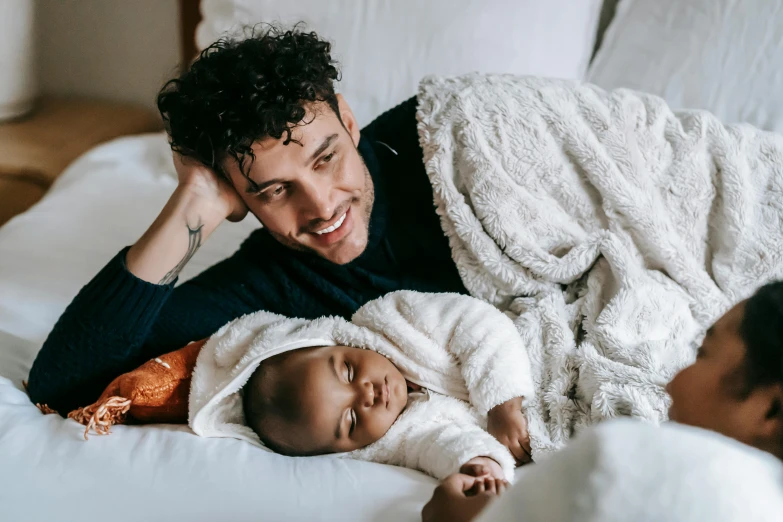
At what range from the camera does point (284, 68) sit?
3.31 feet

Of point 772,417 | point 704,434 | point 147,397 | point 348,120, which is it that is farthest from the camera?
point 348,120

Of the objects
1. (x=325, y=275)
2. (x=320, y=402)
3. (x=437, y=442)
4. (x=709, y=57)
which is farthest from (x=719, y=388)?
(x=709, y=57)

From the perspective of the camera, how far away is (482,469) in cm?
72

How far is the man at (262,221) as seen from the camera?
93 cm

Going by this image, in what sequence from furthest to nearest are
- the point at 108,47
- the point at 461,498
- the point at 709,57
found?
the point at 108,47
the point at 709,57
the point at 461,498

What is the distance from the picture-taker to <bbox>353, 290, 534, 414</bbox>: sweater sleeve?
86 centimetres

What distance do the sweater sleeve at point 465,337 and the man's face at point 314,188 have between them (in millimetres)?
144

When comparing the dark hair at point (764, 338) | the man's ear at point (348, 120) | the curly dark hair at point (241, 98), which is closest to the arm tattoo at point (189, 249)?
the curly dark hair at point (241, 98)

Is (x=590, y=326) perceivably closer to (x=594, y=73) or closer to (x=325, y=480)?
(x=325, y=480)

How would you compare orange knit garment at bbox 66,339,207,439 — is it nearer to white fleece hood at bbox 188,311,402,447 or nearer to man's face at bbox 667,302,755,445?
white fleece hood at bbox 188,311,402,447

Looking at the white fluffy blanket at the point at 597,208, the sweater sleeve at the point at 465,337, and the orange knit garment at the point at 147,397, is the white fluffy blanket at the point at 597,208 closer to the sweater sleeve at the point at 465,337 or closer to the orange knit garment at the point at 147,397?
the sweater sleeve at the point at 465,337

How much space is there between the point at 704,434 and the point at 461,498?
36cm

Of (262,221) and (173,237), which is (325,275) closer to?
(262,221)

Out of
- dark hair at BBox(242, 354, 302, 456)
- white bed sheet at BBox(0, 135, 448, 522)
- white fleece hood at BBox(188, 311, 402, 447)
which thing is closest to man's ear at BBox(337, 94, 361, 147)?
white fleece hood at BBox(188, 311, 402, 447)
